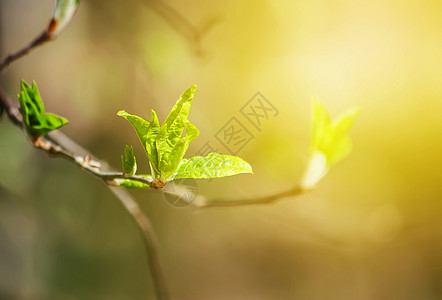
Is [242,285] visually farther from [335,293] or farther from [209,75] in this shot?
[209,75]

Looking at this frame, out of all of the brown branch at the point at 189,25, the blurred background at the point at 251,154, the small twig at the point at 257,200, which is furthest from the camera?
the blurred background at the point at 251,154

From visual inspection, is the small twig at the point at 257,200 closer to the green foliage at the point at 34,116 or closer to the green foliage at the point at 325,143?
the green foliage at the point at 325,143

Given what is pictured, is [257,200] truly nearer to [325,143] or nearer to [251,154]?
[325,143]

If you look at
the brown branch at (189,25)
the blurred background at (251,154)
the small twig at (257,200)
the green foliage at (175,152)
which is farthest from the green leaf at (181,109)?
the blurred background at (251,154)

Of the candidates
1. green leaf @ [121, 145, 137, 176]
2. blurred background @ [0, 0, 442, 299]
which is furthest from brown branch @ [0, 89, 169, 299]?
blurred background @ [0, 0, 442, 299]

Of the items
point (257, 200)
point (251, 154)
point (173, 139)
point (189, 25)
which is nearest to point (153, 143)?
point (173, 139)

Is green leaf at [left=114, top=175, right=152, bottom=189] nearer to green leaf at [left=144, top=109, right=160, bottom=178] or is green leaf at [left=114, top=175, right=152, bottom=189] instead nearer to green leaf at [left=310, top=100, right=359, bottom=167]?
green leaf at [left=144, top=109, right=160, bottom=178]

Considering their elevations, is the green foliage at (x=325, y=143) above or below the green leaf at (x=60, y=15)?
below
